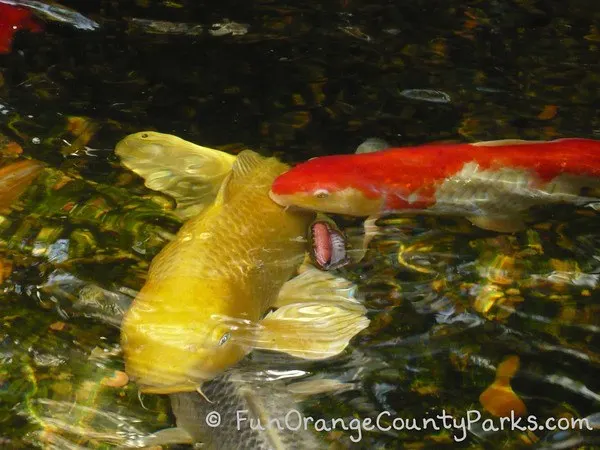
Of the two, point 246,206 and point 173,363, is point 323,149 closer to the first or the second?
point 246,206

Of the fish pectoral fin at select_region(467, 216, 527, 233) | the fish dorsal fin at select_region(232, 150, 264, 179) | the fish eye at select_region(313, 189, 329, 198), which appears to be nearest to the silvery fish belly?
the fish eye at select_region(313, 189, 329, 198)

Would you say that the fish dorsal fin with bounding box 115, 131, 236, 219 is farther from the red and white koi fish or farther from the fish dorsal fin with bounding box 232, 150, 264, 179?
the red and white koi fish

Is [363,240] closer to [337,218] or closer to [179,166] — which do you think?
[337,218]

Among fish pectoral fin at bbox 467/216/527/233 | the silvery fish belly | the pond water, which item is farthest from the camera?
fish pectoral fin at bbox 467/216/527/233

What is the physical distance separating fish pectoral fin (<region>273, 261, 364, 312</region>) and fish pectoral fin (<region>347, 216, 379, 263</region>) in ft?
0.53

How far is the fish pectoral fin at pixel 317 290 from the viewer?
3039 millimetres

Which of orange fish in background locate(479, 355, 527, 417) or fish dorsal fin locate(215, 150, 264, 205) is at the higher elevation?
fish dorsal fin locate(215, 150, 264, 205)

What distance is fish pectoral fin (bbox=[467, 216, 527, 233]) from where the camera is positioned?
11.1ft

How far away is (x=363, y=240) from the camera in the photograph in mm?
3342

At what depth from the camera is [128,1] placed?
16.1 feet

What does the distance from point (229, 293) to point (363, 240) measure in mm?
820

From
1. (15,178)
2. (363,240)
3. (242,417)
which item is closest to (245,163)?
(363,240)

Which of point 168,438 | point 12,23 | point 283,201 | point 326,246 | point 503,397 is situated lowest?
point 168,438

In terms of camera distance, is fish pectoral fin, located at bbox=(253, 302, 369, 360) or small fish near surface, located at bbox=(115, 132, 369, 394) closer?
small fish near surface, located at bbox=(115, 132, 369, 394)
